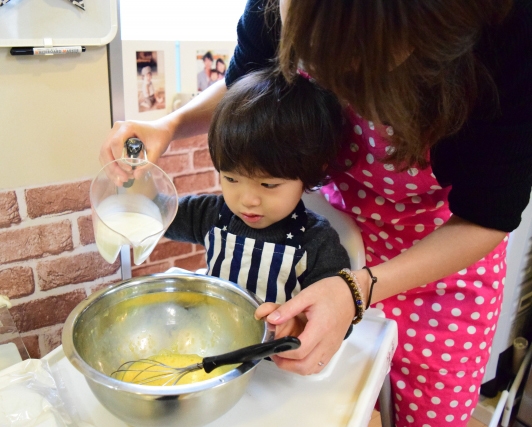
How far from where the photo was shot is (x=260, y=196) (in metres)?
0.83

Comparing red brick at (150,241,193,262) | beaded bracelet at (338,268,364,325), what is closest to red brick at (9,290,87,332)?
red brick at (150,241,193,262)

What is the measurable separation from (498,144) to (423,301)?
1.36 ft

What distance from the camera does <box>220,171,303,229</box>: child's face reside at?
0.83 metres

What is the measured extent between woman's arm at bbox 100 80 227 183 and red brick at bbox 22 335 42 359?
0.59 m

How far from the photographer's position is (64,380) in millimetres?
731

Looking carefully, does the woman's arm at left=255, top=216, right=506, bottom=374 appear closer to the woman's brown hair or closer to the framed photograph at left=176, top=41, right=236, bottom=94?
the woman's brown hair

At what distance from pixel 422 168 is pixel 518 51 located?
21 cm

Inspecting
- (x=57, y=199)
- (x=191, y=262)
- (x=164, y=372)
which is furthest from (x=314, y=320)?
(x=191, y=262)

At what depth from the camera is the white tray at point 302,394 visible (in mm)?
683

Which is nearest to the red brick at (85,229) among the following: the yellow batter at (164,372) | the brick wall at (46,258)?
the brick wall at (46,258)

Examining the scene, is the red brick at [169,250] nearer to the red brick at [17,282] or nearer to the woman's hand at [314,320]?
the red brick at [17,282]

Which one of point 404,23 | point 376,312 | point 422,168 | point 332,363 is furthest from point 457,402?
point 404,23

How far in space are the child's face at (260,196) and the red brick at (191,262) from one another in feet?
2.89

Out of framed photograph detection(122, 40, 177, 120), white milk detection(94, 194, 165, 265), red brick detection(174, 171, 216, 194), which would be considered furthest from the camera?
red brick detection(174, 171, 216, 194)
